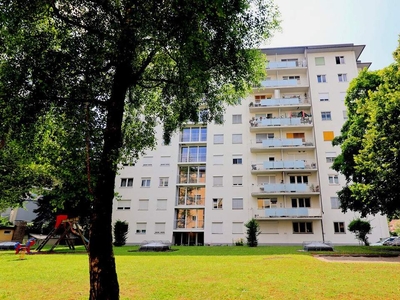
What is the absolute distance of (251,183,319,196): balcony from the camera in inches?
1331

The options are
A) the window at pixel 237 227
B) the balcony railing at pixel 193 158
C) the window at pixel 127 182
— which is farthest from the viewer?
the window at pixel 127 182

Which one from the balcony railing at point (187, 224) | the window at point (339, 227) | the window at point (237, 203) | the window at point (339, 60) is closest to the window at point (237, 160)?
the window at point (237, 203)

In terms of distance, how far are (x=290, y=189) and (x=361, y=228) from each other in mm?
8257

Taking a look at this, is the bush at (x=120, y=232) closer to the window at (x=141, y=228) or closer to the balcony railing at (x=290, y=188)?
the window at (x=141, y=228)

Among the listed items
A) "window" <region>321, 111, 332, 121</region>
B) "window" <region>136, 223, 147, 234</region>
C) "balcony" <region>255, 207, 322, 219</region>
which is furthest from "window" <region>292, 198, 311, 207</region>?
"window" <region>136, 223, 147, 234</region>

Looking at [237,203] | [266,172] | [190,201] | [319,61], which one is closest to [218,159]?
[237,203]

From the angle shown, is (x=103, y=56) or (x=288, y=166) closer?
(x=103, y=56)

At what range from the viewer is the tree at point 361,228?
30.1m

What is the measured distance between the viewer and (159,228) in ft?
120

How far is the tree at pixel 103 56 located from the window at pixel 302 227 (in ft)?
95.5

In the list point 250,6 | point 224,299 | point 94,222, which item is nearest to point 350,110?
point 250,6

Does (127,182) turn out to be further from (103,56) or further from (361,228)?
(103,56)

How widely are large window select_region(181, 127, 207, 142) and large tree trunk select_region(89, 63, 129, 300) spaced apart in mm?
32345

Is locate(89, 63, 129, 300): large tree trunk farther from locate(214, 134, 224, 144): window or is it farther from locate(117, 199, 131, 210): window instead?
locate(117, 199, 131, 210): window
